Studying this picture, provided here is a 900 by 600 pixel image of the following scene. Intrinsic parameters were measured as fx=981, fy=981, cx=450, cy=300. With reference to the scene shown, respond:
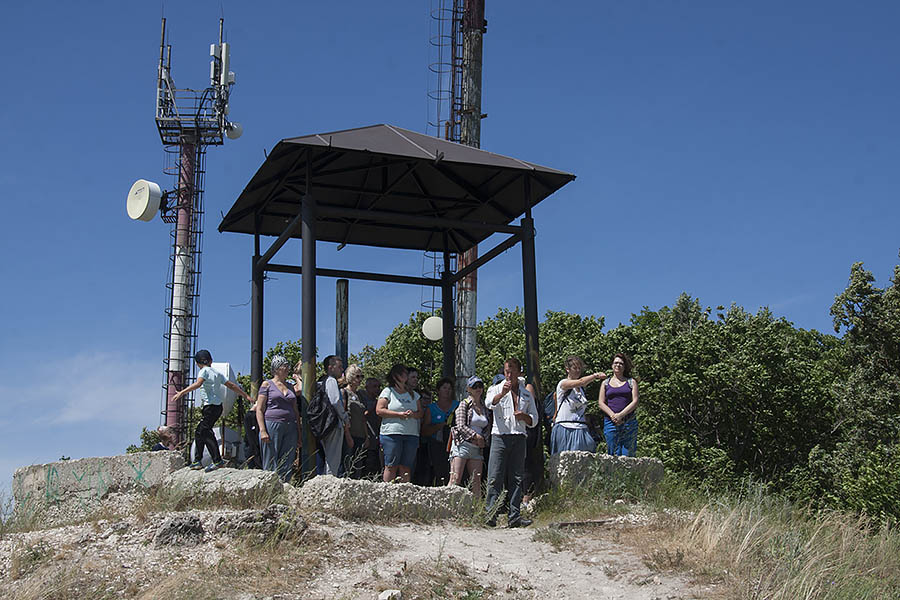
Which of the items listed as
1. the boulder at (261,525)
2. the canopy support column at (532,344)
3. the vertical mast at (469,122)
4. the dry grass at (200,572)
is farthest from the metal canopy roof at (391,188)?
the vertical mast at (469,122)

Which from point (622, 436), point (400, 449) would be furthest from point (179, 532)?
point (622, 436)

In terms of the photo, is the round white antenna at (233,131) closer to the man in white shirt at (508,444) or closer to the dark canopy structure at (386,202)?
the dark canopy structure at (386,202)

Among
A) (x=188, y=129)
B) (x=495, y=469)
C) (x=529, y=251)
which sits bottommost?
(x=495, y=469)

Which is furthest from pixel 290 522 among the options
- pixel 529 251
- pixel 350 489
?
pixel 529 251

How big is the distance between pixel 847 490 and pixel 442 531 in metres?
20.9

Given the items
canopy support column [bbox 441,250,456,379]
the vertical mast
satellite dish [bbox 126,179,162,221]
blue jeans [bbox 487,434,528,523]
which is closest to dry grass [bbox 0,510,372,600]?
blue jeans [bbox 487,434,528,523]

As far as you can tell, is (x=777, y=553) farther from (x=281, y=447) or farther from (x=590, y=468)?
(x=281, y=447)

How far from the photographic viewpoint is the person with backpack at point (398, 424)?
421 inches

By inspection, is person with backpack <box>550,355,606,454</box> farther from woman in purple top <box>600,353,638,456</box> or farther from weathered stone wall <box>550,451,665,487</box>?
woman in purple top <box>600,353,638,456</box>

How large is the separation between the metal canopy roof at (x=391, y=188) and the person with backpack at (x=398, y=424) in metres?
2.21

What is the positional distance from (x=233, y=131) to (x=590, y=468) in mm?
38430

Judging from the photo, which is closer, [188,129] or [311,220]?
[311,220]

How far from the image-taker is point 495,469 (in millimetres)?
10047

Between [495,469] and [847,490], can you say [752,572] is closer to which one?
[495,469]
